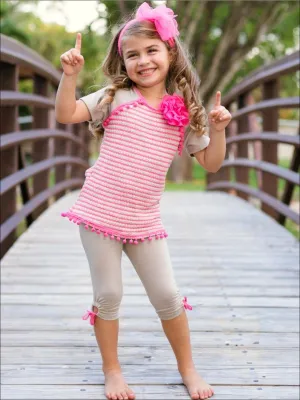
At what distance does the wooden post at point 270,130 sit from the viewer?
5.76 metres

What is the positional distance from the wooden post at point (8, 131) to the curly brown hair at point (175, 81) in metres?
1.83

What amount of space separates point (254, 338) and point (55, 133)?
3102 mm

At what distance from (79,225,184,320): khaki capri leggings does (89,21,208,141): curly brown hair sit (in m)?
0.37

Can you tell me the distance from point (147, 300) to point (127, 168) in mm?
1196

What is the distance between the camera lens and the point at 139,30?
216 cm

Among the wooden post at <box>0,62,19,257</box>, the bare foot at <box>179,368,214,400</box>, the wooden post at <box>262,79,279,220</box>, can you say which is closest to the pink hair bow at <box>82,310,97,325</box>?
the bare foot at <box>179,368,214,400</box>

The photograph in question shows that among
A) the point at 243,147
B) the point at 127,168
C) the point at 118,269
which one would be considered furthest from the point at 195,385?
the point at 243,147

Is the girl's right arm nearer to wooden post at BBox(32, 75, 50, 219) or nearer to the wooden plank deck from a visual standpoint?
the wooden plank deck

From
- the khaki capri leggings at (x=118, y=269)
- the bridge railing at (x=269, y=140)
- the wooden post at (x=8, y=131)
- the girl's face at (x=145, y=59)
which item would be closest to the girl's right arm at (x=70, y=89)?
the girl's face at (x=145, y=59)

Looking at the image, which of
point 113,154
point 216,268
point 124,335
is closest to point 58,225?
point 216,268

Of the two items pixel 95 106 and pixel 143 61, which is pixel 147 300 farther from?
pixel 143 61

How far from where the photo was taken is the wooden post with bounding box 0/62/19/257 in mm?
4008

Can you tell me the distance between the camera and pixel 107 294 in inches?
90.0

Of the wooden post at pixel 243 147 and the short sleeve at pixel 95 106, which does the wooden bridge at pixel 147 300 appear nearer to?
the short sleeve at pixel 95 106
